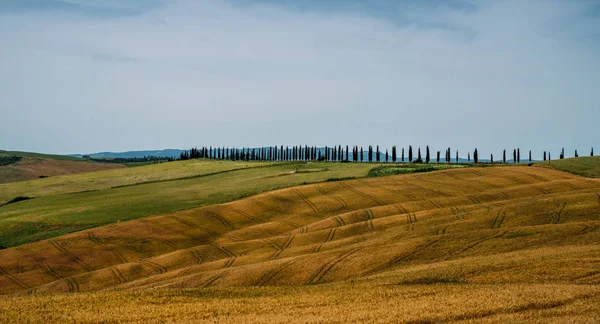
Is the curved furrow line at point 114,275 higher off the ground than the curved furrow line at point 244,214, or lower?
lower

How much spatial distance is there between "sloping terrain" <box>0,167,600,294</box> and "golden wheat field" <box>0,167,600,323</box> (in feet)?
0.45

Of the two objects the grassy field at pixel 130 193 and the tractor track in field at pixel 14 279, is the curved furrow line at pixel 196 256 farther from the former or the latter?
the grassy field at pixel 130 193

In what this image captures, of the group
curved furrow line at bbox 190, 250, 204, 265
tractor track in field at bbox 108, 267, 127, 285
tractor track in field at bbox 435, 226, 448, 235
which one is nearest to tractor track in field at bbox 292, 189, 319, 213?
curved furrow line at bbox 190, 250, 204, 265

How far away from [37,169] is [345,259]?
5341 inches

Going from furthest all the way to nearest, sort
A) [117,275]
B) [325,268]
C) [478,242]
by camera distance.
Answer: [117,275]
[478,242]
[325,268]

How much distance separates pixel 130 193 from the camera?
80.8 m

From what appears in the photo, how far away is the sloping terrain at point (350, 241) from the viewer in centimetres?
3119

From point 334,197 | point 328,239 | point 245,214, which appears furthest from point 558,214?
point 245,214

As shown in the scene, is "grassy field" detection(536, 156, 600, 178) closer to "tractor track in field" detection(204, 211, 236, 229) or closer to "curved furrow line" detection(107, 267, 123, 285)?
"tractor track in field" detection(204, 211, 236, 229)

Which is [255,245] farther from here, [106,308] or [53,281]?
[106,308]

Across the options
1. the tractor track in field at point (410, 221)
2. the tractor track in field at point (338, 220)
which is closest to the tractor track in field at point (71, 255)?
the tractor track in field at point (338, 220)

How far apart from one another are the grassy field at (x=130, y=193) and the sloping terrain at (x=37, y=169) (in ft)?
105

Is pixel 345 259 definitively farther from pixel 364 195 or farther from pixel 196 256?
pixel 364 195

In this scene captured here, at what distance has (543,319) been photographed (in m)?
17.7
